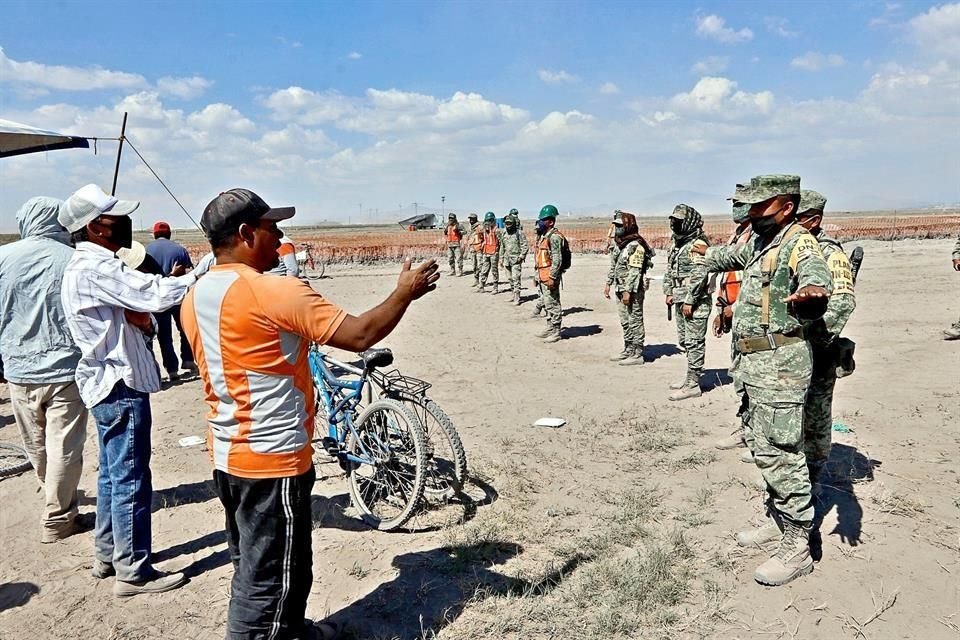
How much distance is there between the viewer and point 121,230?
349cm

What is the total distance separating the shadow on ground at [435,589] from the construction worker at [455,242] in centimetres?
1687

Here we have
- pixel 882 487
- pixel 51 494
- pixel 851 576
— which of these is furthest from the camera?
pixel 882 487

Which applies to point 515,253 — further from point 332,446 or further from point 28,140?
point 332,446

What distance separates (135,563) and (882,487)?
5.06 metres

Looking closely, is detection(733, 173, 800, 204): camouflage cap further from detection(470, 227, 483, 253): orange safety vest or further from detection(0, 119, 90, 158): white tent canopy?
detection(470, 227, 483, 253): orange safety vest

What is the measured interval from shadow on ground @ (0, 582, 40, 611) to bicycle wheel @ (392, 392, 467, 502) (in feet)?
8.04

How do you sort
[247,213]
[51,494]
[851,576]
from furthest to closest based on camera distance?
1. [51,494]
2. [851,576]
3. [247,213]

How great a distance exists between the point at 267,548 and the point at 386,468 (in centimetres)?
182

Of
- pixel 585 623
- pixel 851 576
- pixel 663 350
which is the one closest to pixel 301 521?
pixel 585 623

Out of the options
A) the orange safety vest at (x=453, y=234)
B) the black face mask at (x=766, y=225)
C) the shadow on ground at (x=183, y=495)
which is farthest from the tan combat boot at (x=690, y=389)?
the orange safety vest at (x=453, y=234)

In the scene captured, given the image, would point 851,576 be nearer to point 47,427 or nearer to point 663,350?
point 47,427

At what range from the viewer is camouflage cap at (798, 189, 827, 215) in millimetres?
4824

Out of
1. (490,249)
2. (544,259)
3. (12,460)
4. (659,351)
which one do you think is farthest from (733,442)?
(490,249)

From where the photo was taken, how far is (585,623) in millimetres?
3223
